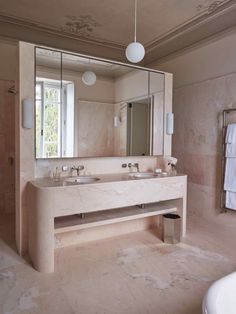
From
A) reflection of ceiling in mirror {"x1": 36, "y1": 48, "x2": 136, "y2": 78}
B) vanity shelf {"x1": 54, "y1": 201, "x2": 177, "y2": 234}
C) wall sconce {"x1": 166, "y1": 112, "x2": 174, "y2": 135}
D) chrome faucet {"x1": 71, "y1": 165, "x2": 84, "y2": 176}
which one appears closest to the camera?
vanity shelf {"x1": 54, "y1": 201, "x2": 177, "y2": 234}

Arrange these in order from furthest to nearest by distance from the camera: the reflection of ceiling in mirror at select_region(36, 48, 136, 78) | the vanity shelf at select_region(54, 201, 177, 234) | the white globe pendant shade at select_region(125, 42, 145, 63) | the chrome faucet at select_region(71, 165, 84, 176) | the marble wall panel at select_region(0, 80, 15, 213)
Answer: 1. the marble wall panel at select_region(0, 80, 15, 213)
2. the chrome faucet at select_region(71, 165, 84, 176)
3. the reflection of ceiling in mirror at select_region(36, 48, 136, 78)
4. the vanity shelf at select_region(54, 201, 177, 234)
5. the white globe pendant shade at select_region(125, 42, 145, 63)

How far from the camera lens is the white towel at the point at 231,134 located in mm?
2998

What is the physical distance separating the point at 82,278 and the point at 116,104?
203cm

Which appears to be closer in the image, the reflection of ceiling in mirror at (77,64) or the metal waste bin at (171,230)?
the reflection of ceiling in mirror at (77,64)

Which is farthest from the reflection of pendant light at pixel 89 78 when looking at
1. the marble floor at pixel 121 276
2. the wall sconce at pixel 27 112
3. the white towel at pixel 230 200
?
the white towel at pixel 230 200

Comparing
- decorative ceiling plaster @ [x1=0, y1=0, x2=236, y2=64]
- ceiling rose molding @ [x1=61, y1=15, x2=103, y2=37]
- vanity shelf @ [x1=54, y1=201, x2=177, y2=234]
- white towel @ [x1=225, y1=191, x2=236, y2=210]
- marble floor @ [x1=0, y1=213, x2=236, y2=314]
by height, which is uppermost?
ceiling rose molding @ [x1=61, y1=15, x2=103, y2=37]

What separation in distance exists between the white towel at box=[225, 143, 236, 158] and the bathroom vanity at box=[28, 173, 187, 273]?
2.20ft

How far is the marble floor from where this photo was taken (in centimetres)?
172

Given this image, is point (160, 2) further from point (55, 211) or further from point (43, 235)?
point (43, 235)

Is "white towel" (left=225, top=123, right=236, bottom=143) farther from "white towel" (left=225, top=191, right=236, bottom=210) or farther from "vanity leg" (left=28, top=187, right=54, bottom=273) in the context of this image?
"vanity leg" (left=28, top=187, right=54, bottom=273)

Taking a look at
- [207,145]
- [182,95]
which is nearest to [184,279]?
[207,145]

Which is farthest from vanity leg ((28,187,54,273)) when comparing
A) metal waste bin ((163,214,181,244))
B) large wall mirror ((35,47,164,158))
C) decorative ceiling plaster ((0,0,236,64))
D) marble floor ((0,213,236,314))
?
decorative ceiling plaster ((0,0,236,64))

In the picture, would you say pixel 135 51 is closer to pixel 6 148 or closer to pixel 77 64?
pixel 77 64

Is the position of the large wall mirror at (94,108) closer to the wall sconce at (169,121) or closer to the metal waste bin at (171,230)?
the wall sconce at (169,121)
